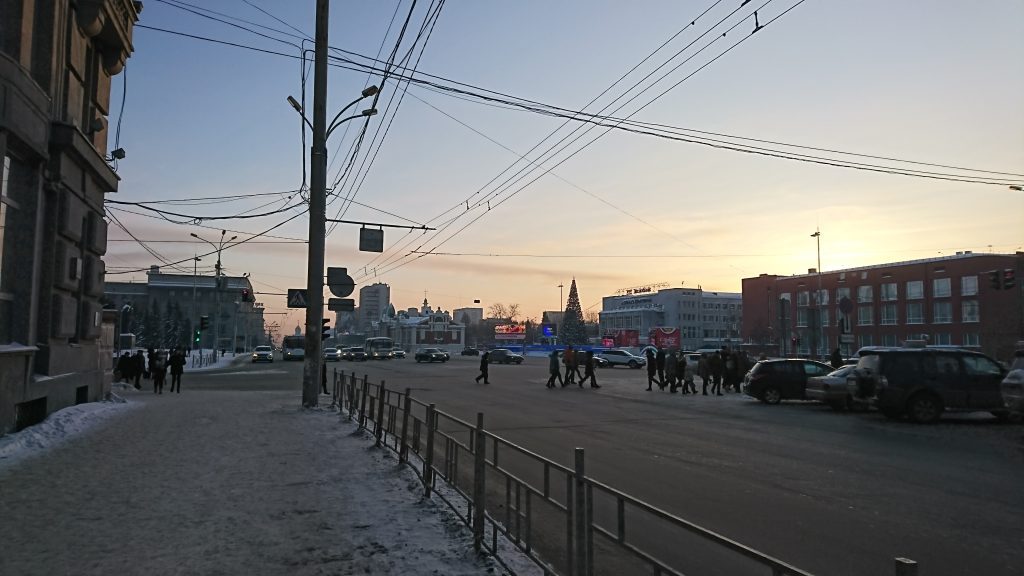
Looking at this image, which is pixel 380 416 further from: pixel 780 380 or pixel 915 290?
pixel 915 290

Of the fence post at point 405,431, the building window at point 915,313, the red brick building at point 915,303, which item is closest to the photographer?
the fence post at point 405,431

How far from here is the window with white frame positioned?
78375mm

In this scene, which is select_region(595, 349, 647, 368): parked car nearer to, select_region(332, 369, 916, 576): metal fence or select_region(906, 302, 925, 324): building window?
select_region(906, 302, 925, 324): building window

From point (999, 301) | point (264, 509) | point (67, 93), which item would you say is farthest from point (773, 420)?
point (999, 301)

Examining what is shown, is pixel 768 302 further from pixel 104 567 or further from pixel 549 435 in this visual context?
pixel 104 567

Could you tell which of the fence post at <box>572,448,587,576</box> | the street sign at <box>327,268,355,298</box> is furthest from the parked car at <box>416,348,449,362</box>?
the fence post at <box>572,448,587,576</box>

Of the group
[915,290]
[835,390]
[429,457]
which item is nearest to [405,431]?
[429,457]

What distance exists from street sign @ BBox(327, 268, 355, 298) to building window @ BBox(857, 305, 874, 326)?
7795 centimetres

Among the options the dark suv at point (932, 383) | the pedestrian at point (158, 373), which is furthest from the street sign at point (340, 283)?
the dark suv at point (932, 383)

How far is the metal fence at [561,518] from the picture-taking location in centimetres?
402

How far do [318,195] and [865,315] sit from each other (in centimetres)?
8062

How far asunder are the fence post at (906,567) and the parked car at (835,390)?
17.2 metres

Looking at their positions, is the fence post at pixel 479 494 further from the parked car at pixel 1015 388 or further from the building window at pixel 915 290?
the building window at pixel 915 290

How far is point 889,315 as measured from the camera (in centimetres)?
7912
